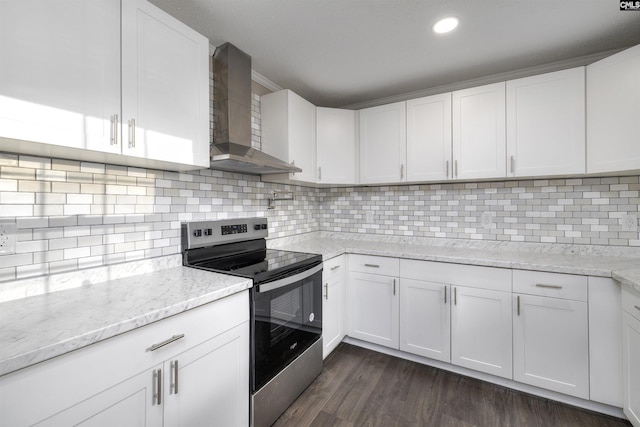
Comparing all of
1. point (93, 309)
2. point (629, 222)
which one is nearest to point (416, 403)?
point (93, 309)

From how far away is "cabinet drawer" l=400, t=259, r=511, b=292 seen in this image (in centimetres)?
191

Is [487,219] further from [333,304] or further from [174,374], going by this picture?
[174,374]

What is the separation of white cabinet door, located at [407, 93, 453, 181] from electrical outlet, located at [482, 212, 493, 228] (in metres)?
0.51

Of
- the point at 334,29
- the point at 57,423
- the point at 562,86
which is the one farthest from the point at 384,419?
the point at 562,86

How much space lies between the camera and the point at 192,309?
1161 mm

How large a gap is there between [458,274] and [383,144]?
1306 millimetres

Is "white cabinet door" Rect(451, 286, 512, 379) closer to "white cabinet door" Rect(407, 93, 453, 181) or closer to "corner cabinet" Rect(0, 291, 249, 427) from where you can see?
"white cabinet door" Rect(407, 93, 453, 181)

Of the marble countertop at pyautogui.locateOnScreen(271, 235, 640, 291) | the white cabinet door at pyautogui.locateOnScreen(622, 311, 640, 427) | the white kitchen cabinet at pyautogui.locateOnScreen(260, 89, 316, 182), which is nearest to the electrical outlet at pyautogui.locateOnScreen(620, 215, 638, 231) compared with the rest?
the marble countertop at pyautogui.locateOnScreen(271, 235, 640, 291)

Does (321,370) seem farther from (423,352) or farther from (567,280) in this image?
(567,280)

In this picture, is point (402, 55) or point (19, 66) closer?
point (19, 66)

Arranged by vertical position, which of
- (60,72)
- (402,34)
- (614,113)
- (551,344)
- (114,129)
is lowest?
(551,344)

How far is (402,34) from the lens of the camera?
5.78 ft

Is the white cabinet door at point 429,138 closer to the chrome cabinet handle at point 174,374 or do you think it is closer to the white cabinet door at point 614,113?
the white cabinet door at point 614,113

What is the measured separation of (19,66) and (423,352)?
2.71 meters
